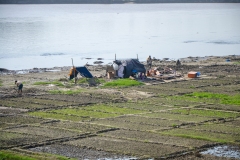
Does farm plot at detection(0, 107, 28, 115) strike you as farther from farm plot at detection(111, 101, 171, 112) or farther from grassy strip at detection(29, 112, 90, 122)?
farm plot at detection(111, 101, 171, 112)

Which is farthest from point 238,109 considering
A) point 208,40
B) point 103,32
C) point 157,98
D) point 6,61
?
point 103,32

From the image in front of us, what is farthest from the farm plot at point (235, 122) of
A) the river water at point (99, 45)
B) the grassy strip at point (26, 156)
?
the river water at point (99, 45)

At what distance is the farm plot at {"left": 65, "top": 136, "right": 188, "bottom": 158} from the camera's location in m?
22.6

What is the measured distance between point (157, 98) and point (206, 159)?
40.9ft

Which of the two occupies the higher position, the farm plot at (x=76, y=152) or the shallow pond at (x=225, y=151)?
the farm plot at (x=76, y=152)

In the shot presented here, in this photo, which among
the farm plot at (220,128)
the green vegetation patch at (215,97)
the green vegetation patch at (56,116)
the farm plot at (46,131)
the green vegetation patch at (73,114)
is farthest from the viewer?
the green vegetation patch at (215,97)

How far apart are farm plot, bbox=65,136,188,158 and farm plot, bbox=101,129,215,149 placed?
0.42m

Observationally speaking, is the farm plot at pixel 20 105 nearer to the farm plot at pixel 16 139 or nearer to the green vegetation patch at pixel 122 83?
the farm plot at pixel 16 139

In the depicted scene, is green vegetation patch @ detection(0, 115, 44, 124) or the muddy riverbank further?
green vegetation patch @ detection(0, 115, 44, 124)

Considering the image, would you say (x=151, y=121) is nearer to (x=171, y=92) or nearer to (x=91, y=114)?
(x=91, y=114)

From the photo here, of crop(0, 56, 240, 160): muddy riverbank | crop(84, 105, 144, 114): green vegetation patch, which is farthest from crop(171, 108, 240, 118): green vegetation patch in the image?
crop(84, 105, 144, 114): green vegetation patch

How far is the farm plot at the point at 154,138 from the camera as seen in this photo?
24.0m

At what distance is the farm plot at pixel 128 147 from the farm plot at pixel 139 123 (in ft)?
7.51

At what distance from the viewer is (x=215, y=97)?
113ft
